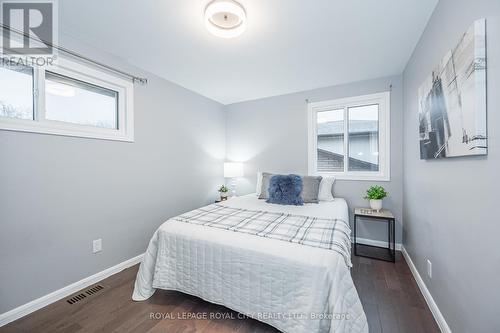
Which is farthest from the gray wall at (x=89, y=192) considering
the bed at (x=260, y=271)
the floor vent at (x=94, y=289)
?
the bed at (x=260, y=271)

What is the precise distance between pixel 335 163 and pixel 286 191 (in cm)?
111

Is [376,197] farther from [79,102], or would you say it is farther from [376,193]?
[79,102]

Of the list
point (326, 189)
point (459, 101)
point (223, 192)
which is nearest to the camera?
point (459, 101)

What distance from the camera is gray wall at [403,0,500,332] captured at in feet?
3.14

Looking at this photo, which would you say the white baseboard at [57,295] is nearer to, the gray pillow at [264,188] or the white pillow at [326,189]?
the gray pillow at [264,188]

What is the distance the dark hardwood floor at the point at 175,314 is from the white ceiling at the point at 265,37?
2388 mm

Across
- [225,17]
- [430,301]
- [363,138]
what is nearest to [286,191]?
[363,138]

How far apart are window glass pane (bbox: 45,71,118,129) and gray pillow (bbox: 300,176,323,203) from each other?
97.5 inches

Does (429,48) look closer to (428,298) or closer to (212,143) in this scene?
(428,298)

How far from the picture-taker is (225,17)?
1.60 metres

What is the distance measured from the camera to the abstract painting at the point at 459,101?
1.01 meters

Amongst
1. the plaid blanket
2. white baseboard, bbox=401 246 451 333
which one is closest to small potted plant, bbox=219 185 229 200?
the plaid blanket

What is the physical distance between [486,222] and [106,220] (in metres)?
2.97

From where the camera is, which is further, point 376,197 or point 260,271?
point 376,197
